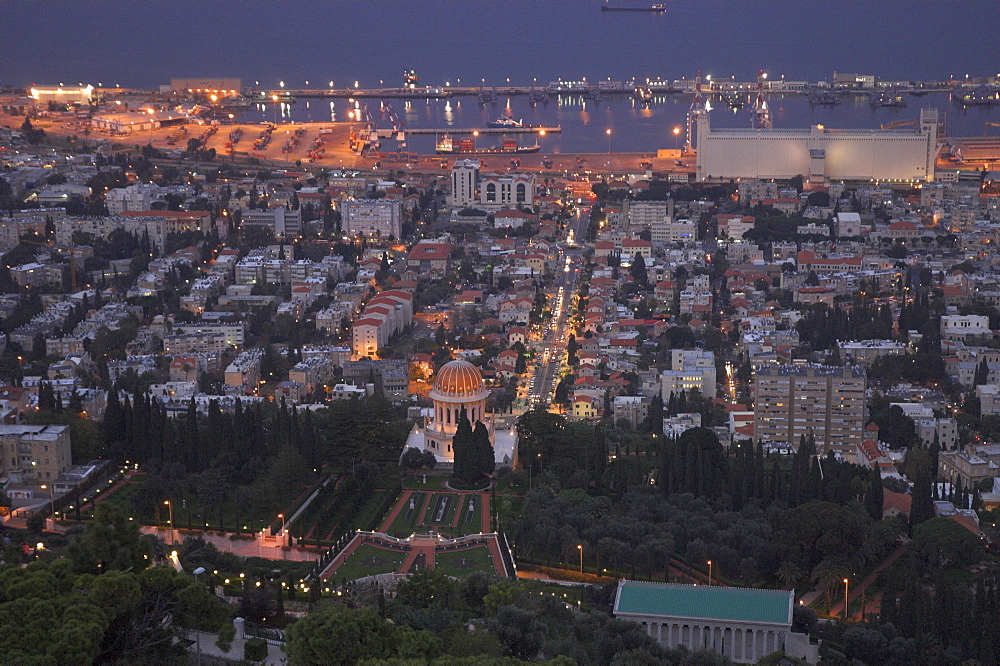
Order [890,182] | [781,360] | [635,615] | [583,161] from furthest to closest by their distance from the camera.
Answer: [583,161] → [890,182] → [781,360] → [635,615]

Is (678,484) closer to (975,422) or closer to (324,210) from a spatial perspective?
(975,422)

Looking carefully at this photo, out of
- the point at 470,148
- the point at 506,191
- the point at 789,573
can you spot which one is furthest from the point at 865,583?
the point at 470,148

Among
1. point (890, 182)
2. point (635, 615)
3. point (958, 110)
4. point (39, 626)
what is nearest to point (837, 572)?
point (635, 615)

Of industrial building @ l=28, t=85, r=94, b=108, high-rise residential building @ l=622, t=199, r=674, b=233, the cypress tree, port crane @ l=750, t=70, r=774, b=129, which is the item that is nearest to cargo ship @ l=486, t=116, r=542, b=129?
port crane @ l=750, t=70, r=774, b=129

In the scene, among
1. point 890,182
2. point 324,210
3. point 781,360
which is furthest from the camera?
point 890,182

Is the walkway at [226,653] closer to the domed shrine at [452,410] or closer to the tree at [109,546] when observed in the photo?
the tree at [109,546]

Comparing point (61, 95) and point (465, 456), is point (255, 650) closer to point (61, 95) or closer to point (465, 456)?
point (465, 456)

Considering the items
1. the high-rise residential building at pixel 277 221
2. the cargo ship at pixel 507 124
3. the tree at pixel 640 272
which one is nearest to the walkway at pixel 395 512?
the tree at pixel 640 272
